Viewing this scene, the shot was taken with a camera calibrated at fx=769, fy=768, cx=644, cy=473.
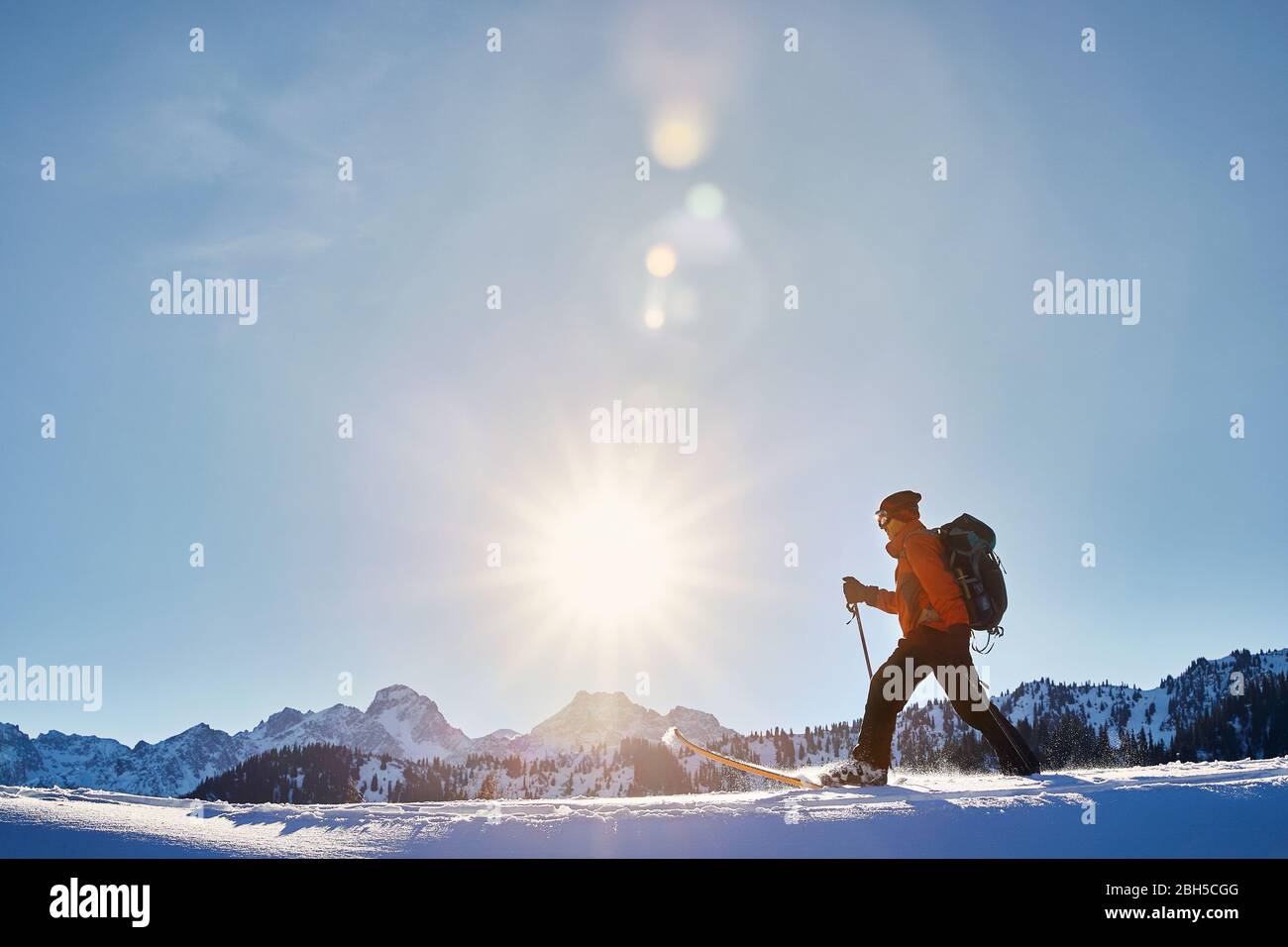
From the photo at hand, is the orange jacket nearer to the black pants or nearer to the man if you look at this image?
the man

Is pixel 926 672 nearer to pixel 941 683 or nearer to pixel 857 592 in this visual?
pixel 941 683

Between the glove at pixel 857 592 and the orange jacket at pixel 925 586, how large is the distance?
73cm

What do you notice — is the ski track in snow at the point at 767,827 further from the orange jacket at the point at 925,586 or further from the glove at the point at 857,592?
the glove at the point at 857,592

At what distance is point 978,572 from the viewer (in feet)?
24.7

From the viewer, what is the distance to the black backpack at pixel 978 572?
7.46m

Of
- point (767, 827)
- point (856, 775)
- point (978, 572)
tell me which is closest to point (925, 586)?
point (978, 572)

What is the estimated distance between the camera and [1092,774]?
5.79 m

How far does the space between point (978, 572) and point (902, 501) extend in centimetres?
102

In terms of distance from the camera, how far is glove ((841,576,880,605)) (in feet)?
28.1
